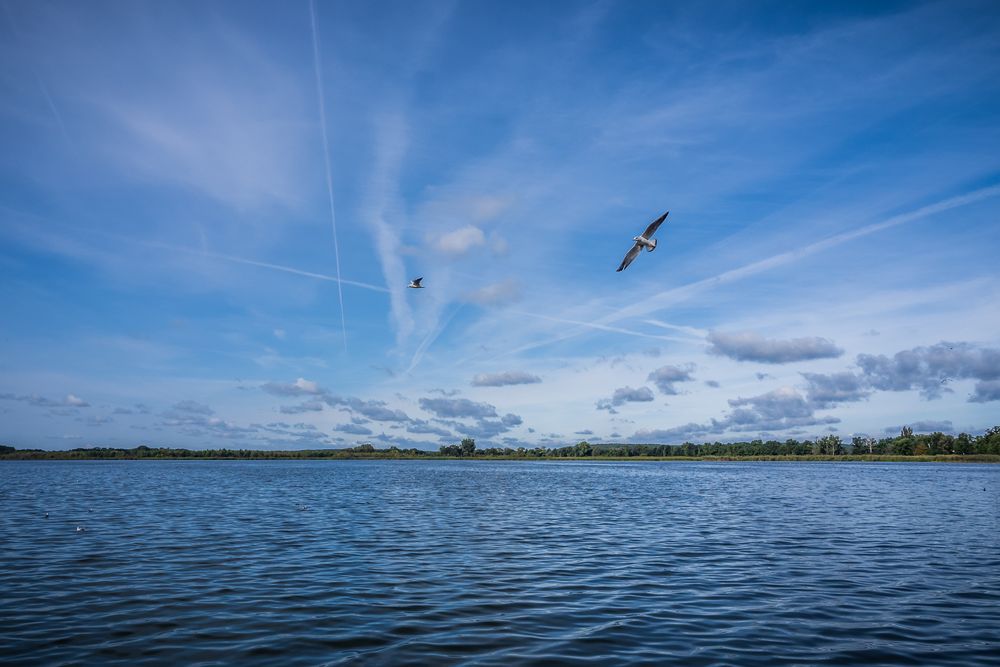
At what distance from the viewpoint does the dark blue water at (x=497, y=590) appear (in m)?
12.1

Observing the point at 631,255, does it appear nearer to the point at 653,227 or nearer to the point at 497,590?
the point at 653,227

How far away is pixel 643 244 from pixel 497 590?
12.3 m

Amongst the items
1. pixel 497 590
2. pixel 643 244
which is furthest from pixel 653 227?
pixel 497 590

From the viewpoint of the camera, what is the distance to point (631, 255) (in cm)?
2138

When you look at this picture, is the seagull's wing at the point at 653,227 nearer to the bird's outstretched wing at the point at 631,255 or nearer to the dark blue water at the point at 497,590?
the bird's outstretched wing at the point at 631,255

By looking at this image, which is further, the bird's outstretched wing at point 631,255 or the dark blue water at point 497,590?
the bird's outstretched wing at point 631,255

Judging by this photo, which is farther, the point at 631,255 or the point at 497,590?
the point at 631,255

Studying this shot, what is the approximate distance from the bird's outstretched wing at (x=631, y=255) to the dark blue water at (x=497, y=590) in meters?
9.99

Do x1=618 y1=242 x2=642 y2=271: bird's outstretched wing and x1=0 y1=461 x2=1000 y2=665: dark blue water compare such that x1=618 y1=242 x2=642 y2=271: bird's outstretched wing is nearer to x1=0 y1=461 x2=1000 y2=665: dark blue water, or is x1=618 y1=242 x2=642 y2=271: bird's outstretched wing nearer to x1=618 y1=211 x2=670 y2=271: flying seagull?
x1=618 y1=211 x2=670 y2=271: flying seagull

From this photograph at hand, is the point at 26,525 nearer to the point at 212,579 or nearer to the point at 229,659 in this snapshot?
the point at 212,579

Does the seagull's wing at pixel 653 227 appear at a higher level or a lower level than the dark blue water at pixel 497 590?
higher

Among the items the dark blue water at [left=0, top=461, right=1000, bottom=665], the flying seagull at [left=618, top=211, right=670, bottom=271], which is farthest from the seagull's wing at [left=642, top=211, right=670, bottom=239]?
the dark blue water at [left=0, top=461, right=1000, bottom=665]

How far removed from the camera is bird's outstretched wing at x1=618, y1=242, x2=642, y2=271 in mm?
20670

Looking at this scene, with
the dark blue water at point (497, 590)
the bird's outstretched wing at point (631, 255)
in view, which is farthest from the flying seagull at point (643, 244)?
the dark blue water at point (497, 590)
